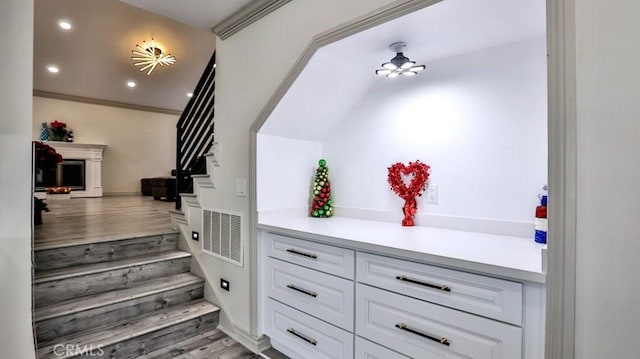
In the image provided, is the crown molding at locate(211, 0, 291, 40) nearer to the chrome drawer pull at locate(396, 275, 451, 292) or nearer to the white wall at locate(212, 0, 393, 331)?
the white wall at locate(212, 0, 393, 331)

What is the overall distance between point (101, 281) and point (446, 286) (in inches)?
103

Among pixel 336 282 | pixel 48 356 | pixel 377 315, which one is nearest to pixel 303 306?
pixel 336 282

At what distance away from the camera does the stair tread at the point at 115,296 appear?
212cm

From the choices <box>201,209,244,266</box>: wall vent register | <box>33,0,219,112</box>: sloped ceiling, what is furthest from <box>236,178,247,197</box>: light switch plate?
<box>33,0,219,112</box>: sloped ceiling

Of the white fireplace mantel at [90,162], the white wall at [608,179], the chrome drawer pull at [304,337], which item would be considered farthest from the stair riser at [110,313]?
the white fireplace mantel at [90,162]

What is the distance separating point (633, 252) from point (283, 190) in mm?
1917

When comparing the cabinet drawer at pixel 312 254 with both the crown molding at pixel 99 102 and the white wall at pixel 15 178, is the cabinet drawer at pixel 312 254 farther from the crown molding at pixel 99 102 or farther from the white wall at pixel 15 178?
the crown molding at pixel 99 102

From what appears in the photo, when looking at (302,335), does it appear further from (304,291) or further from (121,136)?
(121,136)

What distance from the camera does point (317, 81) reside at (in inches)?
80.8

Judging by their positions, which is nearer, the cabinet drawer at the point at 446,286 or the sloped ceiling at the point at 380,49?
the cabinet drawer at the point at 446,286

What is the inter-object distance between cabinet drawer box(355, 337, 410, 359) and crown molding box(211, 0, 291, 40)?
215cm

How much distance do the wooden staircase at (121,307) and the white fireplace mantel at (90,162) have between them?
21.4ft

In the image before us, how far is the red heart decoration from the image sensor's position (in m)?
2.01

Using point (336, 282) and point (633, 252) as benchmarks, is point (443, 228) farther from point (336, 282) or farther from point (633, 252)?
point (633, 252)
